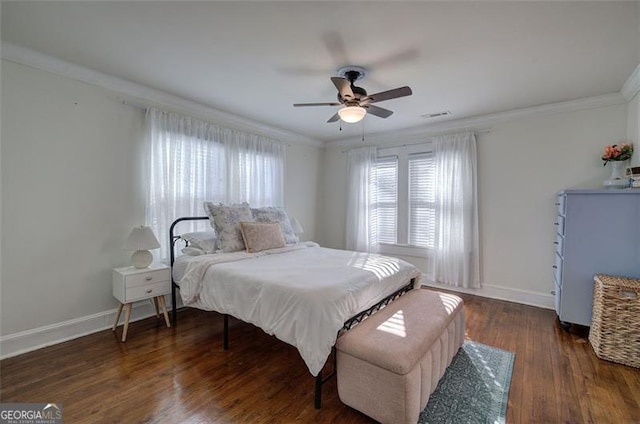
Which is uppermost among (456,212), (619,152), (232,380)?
(619,152)

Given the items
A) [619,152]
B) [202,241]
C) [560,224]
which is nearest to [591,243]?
[560,224]

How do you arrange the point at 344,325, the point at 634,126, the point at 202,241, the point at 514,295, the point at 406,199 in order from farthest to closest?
the point at 406,199, the point at 514,295, the point at 202,241, the point at 634,126, the point at 344,325

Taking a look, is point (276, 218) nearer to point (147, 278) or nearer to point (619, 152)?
point (147, 278)

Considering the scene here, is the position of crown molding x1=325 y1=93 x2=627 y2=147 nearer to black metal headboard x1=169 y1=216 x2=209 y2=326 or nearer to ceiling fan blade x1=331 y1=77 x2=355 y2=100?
ceiling fan blade x1=331 y1=77 x2=355 y2=100

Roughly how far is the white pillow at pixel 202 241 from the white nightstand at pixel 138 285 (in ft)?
1.19

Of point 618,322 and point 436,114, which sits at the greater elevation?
point 436,114

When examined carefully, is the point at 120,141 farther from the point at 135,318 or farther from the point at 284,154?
the point at 284,154

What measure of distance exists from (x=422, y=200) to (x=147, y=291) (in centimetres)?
395

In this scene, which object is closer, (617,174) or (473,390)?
(473,390)

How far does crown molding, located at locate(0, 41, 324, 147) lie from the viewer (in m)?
2.34

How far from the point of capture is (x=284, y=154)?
4789 mm

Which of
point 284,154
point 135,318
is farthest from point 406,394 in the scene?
point 284,154

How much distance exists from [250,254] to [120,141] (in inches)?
72.2

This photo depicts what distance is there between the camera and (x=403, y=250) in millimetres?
4727
